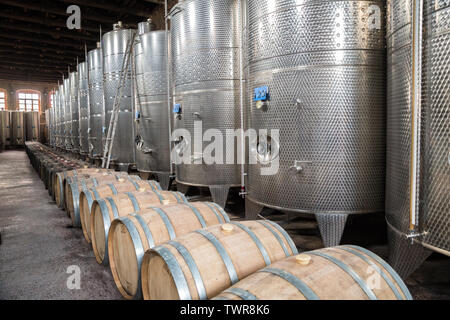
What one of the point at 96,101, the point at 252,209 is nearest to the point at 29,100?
the point at 96,101

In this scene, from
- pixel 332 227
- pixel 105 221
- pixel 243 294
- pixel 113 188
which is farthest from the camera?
pixel 113 188

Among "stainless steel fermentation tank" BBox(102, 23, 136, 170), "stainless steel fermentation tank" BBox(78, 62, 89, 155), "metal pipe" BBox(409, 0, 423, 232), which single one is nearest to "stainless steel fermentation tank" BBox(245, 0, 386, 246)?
"metal pipe" BBox(409, 0, 423, 232)

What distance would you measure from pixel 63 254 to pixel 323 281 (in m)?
3.43

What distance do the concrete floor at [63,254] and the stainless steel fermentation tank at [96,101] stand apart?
4750 mm

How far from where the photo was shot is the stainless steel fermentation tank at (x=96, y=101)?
Result: 1023 centimetres

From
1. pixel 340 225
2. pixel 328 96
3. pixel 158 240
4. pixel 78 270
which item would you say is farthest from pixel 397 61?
pixel 78 270

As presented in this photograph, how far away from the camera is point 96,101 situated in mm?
10539

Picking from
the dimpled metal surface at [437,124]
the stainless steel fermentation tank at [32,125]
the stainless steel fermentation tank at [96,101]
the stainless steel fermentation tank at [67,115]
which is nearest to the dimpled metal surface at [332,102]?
the dimpled metal surface at [437,124]

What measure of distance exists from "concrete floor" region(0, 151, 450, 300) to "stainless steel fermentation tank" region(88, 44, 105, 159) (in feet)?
15.6

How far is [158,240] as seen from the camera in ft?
7.91

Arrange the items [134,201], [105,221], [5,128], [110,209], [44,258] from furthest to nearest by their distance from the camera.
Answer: [5,128] → [44,258] → [134,201] → [110,209] → [105,221]

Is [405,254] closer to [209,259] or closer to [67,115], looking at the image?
[209,259]

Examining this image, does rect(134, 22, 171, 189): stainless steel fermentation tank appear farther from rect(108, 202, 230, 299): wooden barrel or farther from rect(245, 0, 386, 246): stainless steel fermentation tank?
rect(108, 202, 230, 299): wooden barrel
